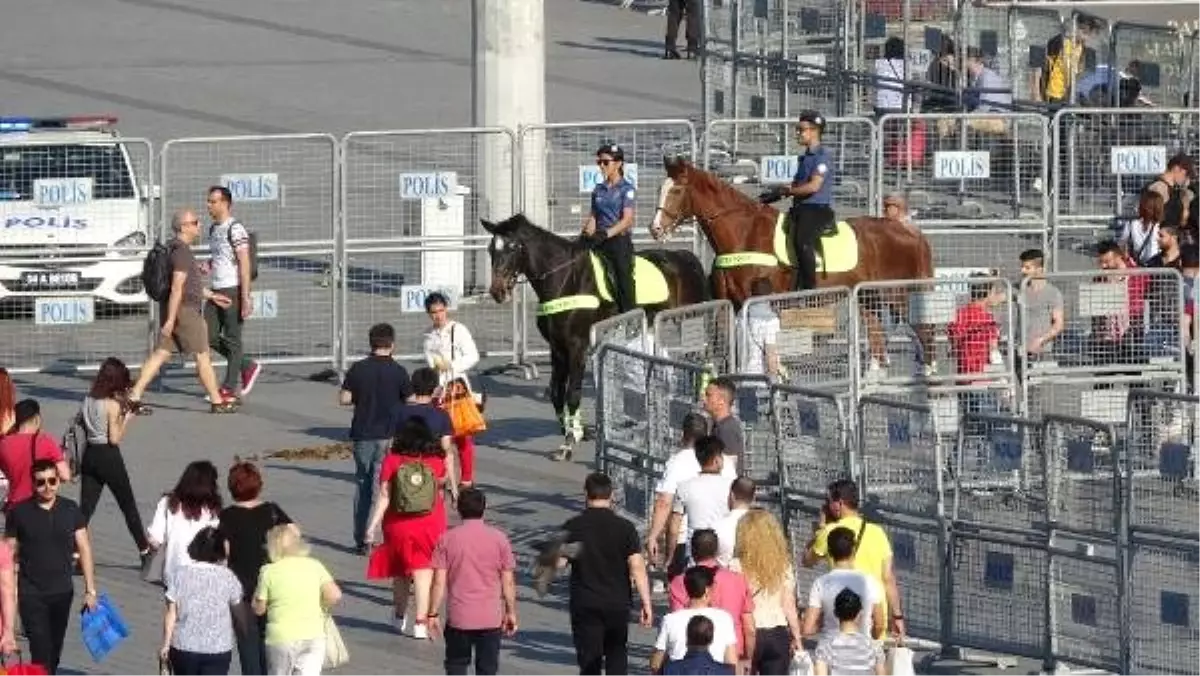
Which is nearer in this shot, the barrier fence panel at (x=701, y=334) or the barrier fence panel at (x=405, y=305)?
the barrier fence panel at (x=701, y=334)

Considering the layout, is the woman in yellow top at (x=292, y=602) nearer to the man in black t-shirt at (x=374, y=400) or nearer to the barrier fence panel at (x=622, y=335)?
the barrier fence panel at (x=622, y=335)

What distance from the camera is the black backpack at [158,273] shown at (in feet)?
92.1

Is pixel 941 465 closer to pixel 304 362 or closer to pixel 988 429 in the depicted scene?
pixel 988 429

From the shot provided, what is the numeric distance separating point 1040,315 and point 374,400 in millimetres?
5496

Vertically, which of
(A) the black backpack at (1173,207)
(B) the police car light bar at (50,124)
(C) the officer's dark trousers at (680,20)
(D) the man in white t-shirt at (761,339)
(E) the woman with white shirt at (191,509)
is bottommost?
(E) the woman with white shirt at (191,509)

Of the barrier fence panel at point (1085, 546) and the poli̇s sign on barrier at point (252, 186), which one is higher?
the poli̇s sign on barrier at point (252, 186)

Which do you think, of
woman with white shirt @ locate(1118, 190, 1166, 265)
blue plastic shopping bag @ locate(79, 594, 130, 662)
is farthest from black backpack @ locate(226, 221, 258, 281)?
blue plastic shopping bag @ locate(79, 594, 130, 662)

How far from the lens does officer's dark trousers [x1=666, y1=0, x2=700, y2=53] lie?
1881 inches

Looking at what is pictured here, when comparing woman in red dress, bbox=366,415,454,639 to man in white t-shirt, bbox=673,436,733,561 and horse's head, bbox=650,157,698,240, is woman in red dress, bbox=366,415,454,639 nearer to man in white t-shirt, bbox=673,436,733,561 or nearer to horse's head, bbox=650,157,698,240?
man in white t-shirt, bbox=673,436,733,561

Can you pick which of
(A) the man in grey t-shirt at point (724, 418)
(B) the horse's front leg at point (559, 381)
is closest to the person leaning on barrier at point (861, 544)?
(A) the man in grey t-shirt at point (724, 418)

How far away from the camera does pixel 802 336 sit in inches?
965

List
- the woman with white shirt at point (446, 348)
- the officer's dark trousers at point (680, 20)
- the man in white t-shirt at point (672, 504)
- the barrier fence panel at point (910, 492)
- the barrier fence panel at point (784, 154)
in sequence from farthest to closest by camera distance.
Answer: the officer's dark trousers at point (680, 20)
the barrier fence panel at point (784, 154)
the woman with white shirt at point (446, 348)
the barrier fence panel at point (910, 492)
the man in white t-shirt at point (672, 504)

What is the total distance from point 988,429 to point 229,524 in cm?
465

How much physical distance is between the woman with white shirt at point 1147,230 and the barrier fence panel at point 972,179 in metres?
1.96
